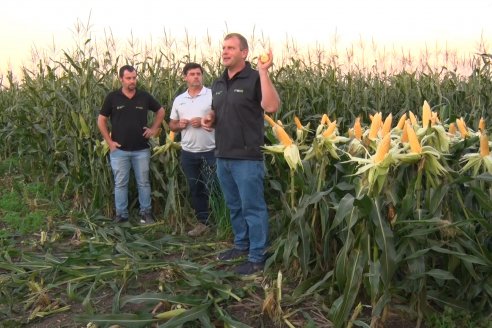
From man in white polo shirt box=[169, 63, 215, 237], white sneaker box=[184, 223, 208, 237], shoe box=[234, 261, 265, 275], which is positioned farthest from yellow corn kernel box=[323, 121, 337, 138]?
white sneaker box=[184, 223, 208, 237]

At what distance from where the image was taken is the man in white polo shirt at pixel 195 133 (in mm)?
5637

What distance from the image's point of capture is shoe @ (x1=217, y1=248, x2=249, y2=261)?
484 centimetres

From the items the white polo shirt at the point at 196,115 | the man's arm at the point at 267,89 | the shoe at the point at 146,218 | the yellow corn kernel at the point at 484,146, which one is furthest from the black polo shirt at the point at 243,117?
the shoe at the point at 146,218

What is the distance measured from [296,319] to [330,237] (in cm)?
65

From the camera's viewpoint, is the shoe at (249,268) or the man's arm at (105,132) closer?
the shoe at (249,268)

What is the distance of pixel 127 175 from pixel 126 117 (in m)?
0.67

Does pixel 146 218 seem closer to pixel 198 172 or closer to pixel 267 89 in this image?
pixel 198 172

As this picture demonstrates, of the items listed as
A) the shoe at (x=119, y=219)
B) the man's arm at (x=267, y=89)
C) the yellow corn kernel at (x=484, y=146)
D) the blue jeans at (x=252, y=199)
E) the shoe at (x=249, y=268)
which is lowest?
the shoe at (x=249, y=268)

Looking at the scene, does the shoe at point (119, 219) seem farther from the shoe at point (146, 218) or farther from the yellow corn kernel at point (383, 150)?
the yellow corn kernel at point (383, 150)

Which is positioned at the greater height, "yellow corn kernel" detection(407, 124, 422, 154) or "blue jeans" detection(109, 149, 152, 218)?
"yellow corn kernel" detection(407, 124, 422, 154)

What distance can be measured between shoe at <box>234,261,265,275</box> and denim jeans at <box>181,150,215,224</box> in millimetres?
1361

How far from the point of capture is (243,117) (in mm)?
4422

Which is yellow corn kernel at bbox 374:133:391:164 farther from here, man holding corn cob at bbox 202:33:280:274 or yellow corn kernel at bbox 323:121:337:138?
man holding corn cob at bbox 202:33:280:274

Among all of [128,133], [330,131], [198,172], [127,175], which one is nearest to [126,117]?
[128,133]
